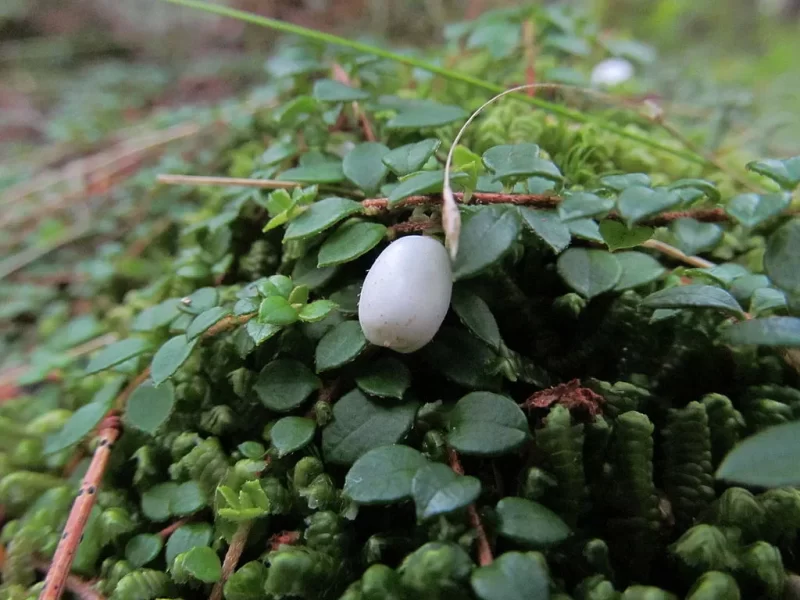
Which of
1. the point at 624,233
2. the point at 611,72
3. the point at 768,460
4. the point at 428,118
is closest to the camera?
the point at 768,460

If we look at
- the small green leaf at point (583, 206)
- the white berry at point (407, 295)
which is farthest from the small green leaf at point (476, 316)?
the small green leaf at point (583, 206)

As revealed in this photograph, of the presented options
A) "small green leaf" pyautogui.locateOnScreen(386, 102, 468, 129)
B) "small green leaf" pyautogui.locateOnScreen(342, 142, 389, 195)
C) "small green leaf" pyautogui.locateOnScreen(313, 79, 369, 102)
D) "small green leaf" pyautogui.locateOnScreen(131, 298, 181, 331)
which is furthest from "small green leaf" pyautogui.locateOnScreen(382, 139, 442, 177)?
"small green leaf" pyautogui.locateOnScreen(131, 298, 181, 331)

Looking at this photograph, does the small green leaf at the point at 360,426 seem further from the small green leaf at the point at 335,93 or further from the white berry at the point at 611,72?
the white berry at the point at 611,72

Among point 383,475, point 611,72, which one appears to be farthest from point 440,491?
point 611,72

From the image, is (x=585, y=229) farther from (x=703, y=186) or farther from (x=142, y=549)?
(x=142, y=549)

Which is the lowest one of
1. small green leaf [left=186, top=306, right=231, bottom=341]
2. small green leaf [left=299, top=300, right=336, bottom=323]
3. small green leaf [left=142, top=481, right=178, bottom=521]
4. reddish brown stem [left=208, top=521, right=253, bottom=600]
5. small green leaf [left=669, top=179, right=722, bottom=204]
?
small green leaf [left=142, top=481, right=178, bottom=521]

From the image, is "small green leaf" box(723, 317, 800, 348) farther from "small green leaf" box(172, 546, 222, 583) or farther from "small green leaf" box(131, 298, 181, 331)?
"small green leaf" box(131, 298, 181, 331)
